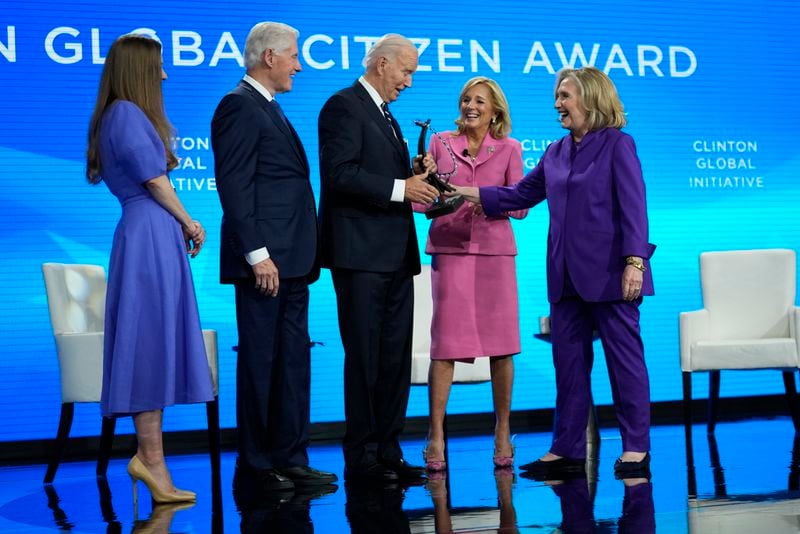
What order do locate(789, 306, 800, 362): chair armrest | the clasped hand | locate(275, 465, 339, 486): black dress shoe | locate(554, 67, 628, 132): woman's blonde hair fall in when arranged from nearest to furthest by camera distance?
the clasped hand, locate(275, 465, 339, 486): black dress shoe, locate(554, 67, 628, 132): woman's blonde hair, locate(789, 306, 800, 362): chair armrest

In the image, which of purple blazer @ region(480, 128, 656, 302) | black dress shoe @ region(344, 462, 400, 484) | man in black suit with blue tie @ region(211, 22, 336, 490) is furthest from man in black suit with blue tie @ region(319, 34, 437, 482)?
purple blazer @ region(480, 128, 656, 302)

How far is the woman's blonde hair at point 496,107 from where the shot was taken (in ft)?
13.6

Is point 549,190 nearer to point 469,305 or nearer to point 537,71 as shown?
point 469,305

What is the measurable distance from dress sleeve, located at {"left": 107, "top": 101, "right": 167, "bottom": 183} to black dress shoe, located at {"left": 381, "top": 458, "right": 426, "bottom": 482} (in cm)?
133

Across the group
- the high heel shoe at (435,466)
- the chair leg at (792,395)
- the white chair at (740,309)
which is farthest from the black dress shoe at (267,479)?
the chair leg at (792,395)

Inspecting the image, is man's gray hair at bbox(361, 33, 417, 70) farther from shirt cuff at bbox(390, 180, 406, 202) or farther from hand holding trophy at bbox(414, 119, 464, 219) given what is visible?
shirt cuff at bbox(390, 180, 406, 202)

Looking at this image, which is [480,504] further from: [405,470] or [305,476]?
[305,476]

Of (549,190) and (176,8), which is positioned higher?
(176,8)

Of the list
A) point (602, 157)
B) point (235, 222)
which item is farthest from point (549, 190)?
point (235, 222)

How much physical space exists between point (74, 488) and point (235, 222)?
1.47 metres

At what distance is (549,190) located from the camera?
3.94 meters

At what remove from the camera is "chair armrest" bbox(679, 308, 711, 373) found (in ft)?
17.4

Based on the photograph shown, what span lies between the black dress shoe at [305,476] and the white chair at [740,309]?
2.36 m

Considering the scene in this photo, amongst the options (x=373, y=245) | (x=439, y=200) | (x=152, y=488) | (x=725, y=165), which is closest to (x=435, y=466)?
(x=373, y=245)
